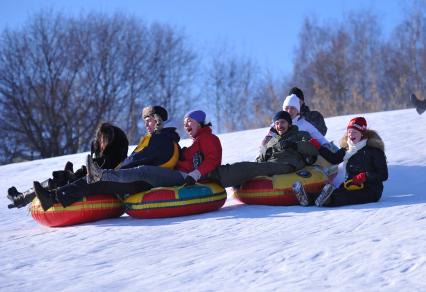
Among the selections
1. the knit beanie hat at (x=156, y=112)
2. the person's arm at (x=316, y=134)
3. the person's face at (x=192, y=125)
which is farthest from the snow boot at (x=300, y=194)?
the knit beanie hat at (x=156, y=112)

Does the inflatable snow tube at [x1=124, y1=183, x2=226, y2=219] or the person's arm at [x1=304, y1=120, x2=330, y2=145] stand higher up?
the person's arm at [x1=304, y1=120, x2=330, y2=145]

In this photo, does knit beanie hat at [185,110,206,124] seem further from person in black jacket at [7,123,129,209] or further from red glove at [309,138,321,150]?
red glove at [309,138,321,150]

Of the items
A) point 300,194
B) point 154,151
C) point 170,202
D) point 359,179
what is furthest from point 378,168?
point 154,151

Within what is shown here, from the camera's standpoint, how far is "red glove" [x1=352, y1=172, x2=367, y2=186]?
18.3 feet

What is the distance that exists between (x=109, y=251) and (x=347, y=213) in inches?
72.8

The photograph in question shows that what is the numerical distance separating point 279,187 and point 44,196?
6.77 ft

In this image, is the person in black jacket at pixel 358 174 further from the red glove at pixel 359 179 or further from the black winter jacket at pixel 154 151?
the black winter jacket at pixel 154 151

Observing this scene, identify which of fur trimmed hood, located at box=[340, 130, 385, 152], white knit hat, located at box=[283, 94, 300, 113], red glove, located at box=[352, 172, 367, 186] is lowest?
red glove, located at box=[352, 172, 367, 186]

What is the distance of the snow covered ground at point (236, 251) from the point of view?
351cm

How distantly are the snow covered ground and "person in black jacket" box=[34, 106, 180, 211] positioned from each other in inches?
10.7

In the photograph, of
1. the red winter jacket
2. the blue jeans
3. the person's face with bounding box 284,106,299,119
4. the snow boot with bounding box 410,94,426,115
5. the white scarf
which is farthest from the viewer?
the snow boot with bounding box 410,94,426,115

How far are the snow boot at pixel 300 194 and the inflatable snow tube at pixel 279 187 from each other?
0.17 m

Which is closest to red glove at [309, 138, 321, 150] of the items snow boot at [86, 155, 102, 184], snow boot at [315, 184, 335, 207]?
snow boot at [315, 184, 335, 207]

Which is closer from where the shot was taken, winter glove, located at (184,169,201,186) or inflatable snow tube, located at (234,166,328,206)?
winter glove, located at (184,169,201,186)
